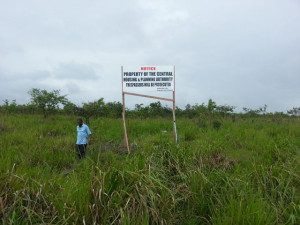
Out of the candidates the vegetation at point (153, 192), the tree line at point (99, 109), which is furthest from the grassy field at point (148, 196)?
the tree line at point (99, 109)

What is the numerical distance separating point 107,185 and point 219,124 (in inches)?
295

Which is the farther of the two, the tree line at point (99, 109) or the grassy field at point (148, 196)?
the tree line at point (99, 109)

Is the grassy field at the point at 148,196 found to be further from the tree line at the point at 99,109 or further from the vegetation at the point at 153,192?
the tree line at the point at 99,109

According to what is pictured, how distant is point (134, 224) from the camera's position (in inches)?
68.4

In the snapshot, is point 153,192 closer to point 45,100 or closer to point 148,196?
point 148,196

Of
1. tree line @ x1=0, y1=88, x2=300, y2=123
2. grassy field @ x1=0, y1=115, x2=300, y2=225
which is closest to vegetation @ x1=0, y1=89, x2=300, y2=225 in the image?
grassy field @ x1=0, y1=115, x2=300, y2=225

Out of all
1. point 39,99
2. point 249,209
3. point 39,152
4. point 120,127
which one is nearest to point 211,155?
point 249,209

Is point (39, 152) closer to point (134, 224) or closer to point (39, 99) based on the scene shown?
point (134, 224)

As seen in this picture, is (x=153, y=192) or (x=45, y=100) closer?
(x=153, y=192)

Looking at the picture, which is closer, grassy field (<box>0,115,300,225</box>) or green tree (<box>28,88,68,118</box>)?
grassy field (<box>0,115,300,225</box>)

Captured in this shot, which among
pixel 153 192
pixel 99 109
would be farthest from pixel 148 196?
pixel 99 109

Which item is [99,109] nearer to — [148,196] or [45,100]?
[45,100]

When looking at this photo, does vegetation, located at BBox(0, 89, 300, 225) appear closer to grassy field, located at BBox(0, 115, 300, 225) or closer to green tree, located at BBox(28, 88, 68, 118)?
grassy field, located at BBox(0, 115, 300, 225)

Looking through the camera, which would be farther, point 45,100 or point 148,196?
point 45,100
